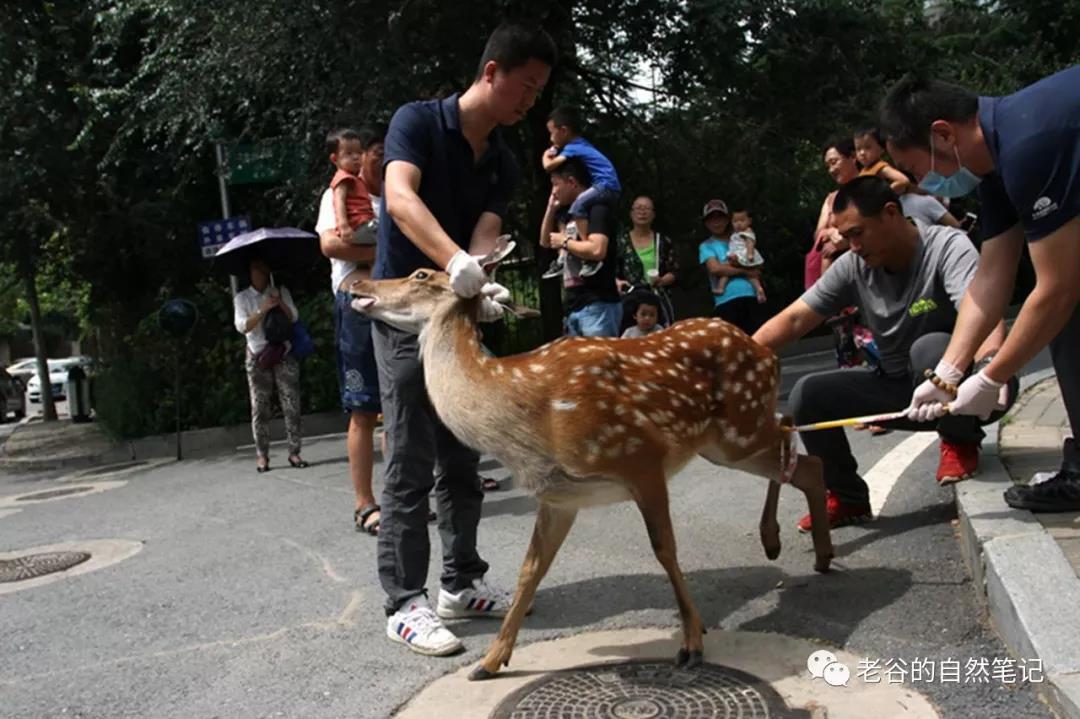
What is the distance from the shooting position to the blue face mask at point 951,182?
12.5ft

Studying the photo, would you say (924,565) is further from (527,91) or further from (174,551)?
(174,551)

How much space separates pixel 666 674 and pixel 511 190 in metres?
2.14

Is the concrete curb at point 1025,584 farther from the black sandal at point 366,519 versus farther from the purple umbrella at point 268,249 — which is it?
the purple umbrella at point 268,249

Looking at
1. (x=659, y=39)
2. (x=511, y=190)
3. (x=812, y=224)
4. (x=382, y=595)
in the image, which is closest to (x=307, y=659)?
(x=382, y=595)

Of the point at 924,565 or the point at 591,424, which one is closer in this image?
the point at 591,424

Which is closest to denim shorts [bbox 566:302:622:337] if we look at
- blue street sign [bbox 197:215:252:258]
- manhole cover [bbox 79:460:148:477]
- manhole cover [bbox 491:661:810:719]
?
manhole cover [bbox 491:661:810:719]

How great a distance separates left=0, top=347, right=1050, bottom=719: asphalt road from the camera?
11.5 feet

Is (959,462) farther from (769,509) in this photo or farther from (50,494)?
(50,494)

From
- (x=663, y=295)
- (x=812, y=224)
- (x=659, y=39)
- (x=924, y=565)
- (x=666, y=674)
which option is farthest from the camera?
(x=812, y=224)

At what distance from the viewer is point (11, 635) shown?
14.5ft

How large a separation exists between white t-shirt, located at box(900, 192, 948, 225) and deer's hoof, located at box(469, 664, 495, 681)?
456 cm

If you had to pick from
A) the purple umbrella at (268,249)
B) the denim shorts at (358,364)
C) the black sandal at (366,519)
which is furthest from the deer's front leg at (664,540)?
the purple umbrella at (268,249)

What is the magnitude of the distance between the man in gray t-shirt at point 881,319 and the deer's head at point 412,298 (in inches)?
65.1

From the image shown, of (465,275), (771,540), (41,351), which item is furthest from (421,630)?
(41,351)
